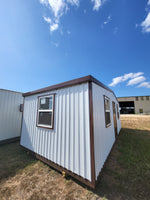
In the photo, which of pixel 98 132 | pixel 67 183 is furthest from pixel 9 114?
pixel 98 132

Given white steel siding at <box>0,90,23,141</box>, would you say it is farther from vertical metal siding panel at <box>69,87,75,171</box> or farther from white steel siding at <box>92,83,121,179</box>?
white steel siding at <box>92,83,121,179</box>

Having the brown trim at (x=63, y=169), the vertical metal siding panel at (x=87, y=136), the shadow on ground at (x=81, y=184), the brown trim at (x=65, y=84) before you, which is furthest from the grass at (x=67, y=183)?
the brown trim at (x=65, y=84)

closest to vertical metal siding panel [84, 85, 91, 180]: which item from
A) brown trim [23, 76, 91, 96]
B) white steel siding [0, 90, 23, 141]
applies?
brown trim [23, 76, 91, 96]

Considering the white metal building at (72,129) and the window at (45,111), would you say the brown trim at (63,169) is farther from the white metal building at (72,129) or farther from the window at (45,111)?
the window at (45,111)

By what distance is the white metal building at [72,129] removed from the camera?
1785 mm

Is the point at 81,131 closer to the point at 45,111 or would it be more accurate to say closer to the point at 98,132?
the point at 98,132

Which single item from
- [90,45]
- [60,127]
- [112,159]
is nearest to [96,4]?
[90,45]

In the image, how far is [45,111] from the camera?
293 cm

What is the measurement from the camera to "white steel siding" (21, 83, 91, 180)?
182 centimetres

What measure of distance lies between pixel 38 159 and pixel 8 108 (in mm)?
3703

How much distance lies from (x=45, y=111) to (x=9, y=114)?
3.49 metres

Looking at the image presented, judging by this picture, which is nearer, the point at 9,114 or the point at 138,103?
the point at 9,114

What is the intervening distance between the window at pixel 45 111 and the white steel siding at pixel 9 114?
2991 millimetres

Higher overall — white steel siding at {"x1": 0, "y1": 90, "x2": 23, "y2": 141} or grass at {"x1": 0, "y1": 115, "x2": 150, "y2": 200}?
white steel siding at {"x1": 0, "y1": 90, "x2": 23, "y2": 141}
